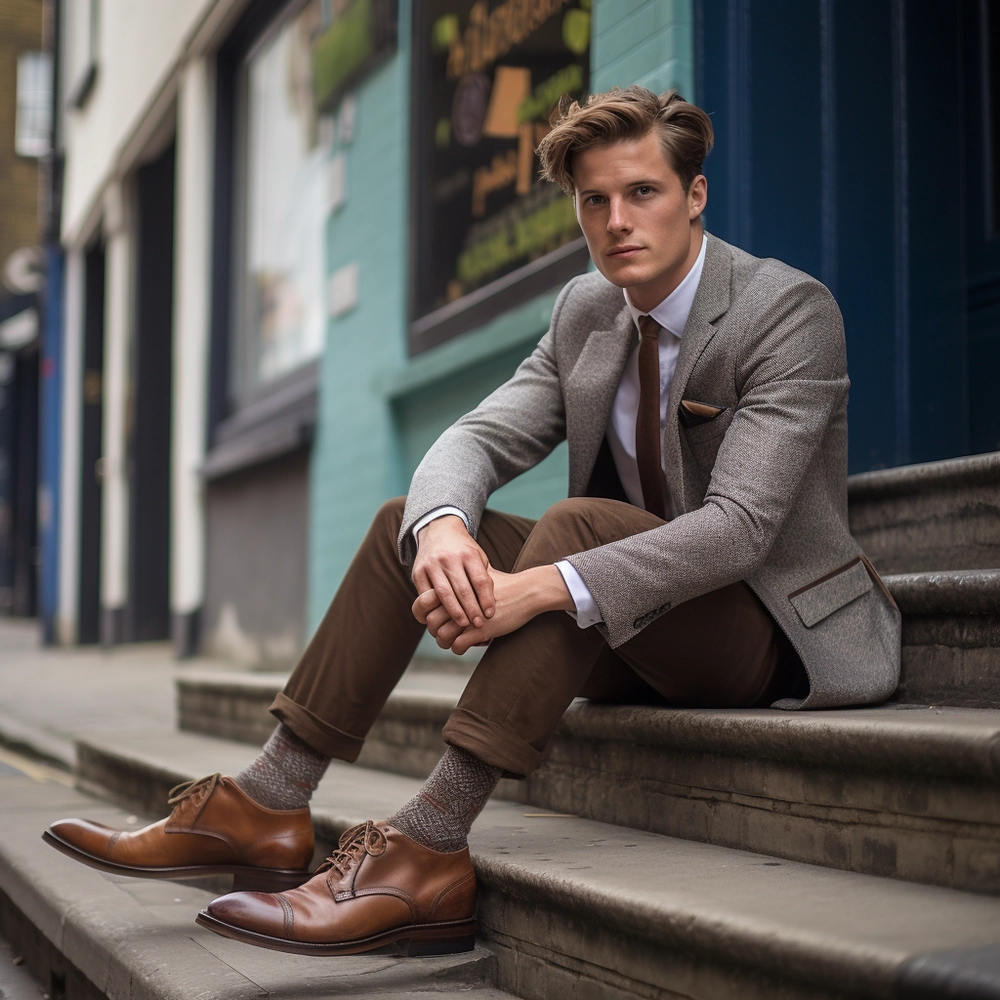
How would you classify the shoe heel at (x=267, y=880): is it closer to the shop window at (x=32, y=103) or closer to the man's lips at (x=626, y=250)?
the man's lips at (x=626, y=250)

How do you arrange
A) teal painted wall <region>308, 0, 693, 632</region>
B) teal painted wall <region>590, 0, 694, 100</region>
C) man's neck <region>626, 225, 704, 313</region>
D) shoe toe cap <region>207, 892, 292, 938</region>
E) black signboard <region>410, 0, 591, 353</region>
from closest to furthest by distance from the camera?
shoe toe cap <region>207, 892, 292, 938</region> < man's neck <region>626, 225, 704, 313</region> < teal painted wall <region>590, 0, 694, 100</region> < black signboard <region>410, 0, 591, 353</region> < teal painted wall <region>308, 0, 693, 632</region>

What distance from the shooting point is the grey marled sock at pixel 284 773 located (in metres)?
2.08

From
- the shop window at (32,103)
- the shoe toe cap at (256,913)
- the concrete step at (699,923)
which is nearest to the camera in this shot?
the concrete step at (699,923)

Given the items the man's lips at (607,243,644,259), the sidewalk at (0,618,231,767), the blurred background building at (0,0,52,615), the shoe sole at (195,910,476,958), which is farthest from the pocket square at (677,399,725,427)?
the blurred background building at (0,0,52,615)

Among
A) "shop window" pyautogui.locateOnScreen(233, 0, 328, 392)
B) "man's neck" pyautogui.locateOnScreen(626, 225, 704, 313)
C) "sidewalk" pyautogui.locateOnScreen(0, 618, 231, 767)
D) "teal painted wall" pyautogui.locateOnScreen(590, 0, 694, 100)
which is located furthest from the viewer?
"shop window" pyautogui.locateOnScreen(233, 0, 328, 392)

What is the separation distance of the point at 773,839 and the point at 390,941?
0.59 m

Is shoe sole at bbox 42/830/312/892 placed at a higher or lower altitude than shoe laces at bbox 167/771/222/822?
lower

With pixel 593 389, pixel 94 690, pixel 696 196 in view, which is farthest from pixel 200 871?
pixel 94 690

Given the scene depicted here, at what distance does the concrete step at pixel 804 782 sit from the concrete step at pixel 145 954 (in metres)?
0.40

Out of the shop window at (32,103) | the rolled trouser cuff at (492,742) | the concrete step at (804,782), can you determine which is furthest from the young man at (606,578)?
the shop window at (32,103)

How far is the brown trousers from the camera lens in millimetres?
1765

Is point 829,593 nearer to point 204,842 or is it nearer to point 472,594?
point 472,594

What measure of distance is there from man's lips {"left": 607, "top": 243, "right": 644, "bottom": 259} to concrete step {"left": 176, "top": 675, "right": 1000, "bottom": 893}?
79 cm

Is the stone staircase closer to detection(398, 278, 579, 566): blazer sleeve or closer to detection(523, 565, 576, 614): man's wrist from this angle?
detection(523, 565, 576, 614): man's wrist
